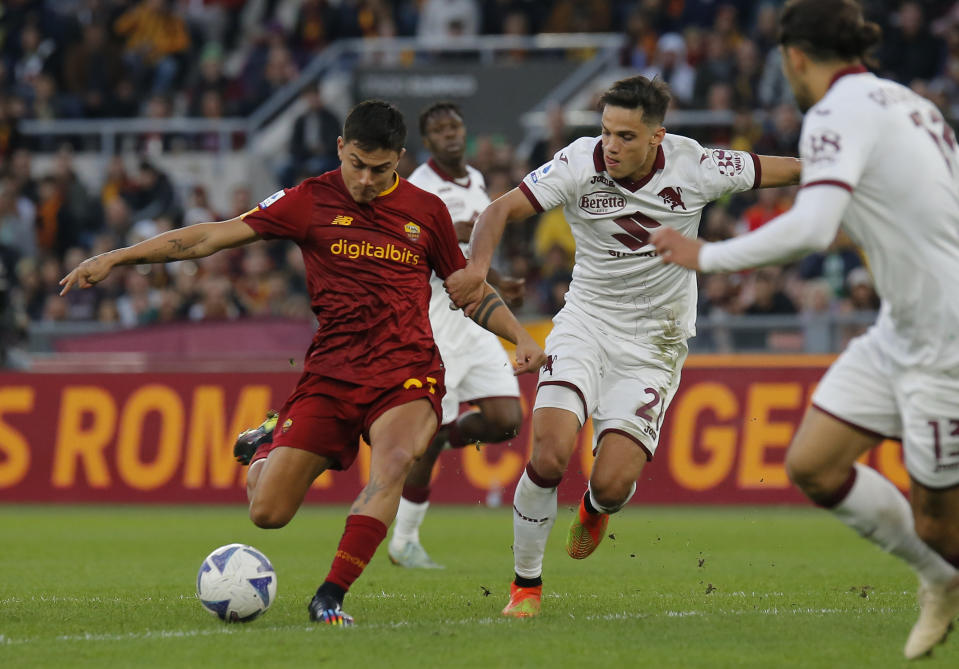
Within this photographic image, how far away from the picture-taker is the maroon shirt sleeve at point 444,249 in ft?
25.2

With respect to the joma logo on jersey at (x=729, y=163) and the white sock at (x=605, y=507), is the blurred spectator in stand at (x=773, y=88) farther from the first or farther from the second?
the white sock at (x=605, y=507)

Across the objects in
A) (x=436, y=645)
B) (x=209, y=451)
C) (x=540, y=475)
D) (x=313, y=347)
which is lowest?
(x=209, y=451)

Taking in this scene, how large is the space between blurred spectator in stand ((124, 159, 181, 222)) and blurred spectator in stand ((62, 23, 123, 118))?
2.60 meters

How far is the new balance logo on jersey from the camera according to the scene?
7887 mm

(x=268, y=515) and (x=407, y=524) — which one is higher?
(x=268, y=515)

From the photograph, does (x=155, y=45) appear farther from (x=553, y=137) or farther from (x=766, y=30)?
(x=766, y=30)

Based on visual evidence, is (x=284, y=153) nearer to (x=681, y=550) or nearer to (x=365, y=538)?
(x=681, y=550)

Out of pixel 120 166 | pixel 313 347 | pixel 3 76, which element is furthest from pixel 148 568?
pixel 3 76

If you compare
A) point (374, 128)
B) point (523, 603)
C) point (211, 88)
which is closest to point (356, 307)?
point (374, 128)

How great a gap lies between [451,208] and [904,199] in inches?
209

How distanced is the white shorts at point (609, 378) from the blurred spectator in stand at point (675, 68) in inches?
480

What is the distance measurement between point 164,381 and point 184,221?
5141mm

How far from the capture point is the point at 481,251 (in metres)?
7.47

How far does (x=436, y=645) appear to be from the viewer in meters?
6.46
